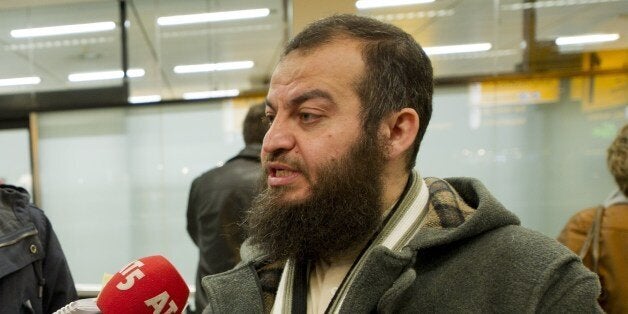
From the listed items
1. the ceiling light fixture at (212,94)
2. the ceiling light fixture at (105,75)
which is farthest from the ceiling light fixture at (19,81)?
the ceiling light fixture at (212,94)

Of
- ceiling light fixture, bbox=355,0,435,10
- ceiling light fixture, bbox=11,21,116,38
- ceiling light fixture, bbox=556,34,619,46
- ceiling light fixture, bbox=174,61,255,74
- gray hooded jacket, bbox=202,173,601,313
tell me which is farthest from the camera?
ceiling light fixture, bbox=11,21,116,38

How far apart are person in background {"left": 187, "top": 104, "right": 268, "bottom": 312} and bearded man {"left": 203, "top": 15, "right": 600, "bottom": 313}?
1464mm

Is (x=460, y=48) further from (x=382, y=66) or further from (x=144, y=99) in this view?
(x=382, y=66)

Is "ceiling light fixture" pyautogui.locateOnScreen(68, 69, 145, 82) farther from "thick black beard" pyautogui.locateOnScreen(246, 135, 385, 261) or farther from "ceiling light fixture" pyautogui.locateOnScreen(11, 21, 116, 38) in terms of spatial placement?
"thick black beard" pyautogui.locateOnScreen(246, 135, 385, 261)

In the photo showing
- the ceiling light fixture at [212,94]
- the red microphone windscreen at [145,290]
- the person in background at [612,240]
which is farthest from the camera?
the ceiling light fixture at [212,94]

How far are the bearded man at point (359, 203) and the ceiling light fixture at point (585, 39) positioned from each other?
13.2 feet

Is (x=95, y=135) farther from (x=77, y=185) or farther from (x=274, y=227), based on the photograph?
(x=274, y=227)

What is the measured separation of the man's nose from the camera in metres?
1.02

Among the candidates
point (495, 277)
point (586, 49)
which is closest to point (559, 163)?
point (586, 49)

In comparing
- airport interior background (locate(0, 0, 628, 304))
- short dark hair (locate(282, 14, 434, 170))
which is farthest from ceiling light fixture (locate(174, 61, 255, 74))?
short dark hair (locate(282, 14, 434, 170))

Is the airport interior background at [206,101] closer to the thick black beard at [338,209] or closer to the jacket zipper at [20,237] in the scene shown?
the jacket zipper at [20,237]

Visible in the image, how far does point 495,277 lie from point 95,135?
4.76 meters

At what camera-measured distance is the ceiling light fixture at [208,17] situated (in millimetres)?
4891

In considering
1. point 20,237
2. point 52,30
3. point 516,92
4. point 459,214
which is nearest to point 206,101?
point 52,30
